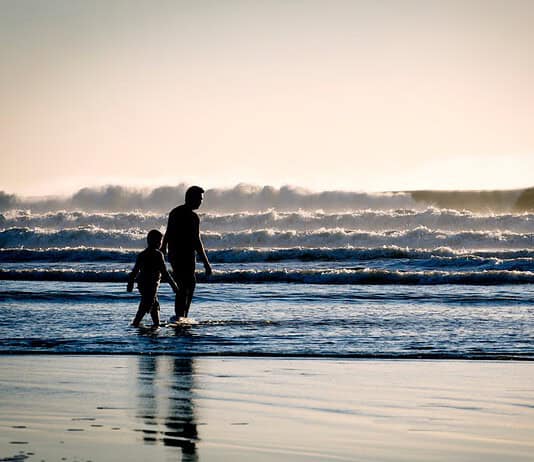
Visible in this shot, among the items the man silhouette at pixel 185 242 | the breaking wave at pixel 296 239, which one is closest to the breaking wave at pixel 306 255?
the breaking wave at pixel 296 239

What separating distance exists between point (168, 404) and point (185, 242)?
6.44m

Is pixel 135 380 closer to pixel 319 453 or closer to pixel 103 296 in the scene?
pixel 319 453

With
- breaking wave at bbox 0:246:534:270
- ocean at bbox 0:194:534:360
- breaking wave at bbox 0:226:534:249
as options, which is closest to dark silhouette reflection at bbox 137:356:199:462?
ocean at bbox 0:194:534:360

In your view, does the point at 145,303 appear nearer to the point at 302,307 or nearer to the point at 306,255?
the point at 302,307

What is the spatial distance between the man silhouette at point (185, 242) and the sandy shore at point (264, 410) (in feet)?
12.8

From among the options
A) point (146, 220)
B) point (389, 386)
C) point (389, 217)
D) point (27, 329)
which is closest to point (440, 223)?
point (389, 217)

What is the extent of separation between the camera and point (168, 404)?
18.3ft

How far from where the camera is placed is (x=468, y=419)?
17.2ft

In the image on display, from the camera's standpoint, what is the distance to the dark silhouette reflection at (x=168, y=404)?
4.54 metres

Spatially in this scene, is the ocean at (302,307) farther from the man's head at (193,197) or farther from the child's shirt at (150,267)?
the man's head at (193,197)

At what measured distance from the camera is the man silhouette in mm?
11867

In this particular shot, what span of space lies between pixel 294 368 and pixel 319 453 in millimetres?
3216

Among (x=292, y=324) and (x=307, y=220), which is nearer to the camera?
(x=292, y=324)

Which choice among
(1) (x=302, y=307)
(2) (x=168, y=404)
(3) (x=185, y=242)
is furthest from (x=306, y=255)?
(2) (x=168, y=404)
